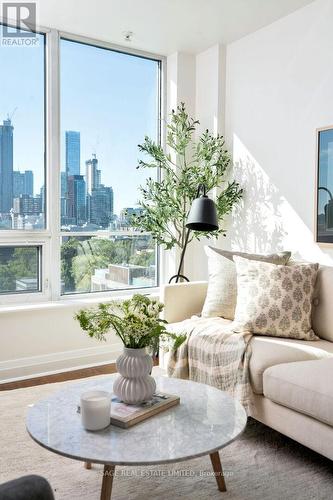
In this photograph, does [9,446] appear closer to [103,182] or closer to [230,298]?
[230,298]

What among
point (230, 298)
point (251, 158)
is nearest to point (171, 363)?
point (230, 298)

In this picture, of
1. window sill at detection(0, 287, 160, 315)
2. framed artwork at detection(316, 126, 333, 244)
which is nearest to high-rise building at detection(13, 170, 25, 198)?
window sill at detection(0, 287, 160, 315)

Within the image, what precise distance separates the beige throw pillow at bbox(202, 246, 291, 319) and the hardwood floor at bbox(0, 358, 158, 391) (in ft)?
3.39

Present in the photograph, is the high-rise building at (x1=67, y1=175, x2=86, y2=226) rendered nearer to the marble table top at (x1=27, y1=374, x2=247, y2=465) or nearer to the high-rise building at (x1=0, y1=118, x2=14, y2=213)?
the high-rise building at (x1=0, y1=118, x2=14, y2=213)

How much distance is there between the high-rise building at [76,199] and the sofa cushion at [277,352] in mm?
1989

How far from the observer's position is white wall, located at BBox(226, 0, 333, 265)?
338 centimetres

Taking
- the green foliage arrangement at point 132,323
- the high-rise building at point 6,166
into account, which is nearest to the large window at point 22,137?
the high-rise building at point 6,166

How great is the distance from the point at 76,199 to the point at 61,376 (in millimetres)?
1460

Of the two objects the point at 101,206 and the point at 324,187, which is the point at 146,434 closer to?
the point at 324,187

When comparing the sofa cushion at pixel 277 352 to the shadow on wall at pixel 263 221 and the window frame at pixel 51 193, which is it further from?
the window frame at pixel 51 193

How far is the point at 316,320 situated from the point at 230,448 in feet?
3.22

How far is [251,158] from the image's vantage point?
3.99 metres

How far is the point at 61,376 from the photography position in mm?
3689

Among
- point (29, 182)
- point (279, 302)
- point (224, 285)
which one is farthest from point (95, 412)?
point (29, 182)
